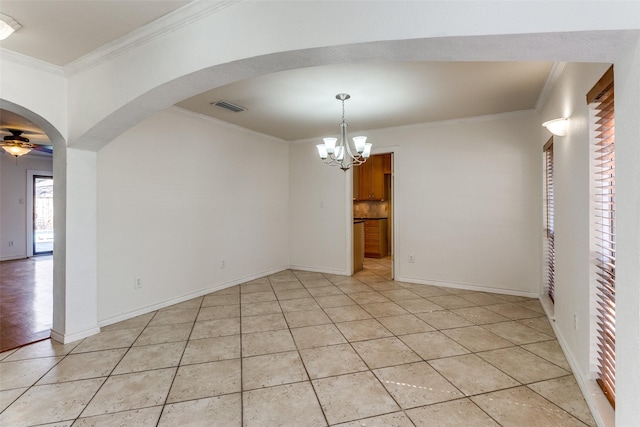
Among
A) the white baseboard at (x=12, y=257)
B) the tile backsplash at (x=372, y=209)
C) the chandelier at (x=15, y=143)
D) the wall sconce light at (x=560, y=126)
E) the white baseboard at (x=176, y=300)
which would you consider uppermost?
the chandelier at (x=15, y=143)

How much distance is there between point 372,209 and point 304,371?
572 centimetres

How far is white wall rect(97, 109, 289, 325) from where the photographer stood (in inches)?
129

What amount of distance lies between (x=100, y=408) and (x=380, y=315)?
2521mm

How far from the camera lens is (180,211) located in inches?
156

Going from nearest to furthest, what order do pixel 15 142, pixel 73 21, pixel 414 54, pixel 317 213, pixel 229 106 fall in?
pixel 414 54
pixel 73 21
pixel 229 106
pixel 15 142
pixel 317 213

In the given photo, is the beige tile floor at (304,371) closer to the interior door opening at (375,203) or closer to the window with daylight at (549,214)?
the window with daylight at (549,214)

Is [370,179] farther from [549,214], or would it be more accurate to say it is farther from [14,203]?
[14,203]

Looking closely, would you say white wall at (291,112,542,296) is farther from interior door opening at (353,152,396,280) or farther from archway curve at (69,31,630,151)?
archway curve at (69,31,630,151)

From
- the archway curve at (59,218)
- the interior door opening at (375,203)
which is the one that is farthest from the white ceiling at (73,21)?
the interior door opening at (375,203)

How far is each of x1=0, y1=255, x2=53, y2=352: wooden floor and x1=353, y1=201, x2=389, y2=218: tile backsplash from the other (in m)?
5.90

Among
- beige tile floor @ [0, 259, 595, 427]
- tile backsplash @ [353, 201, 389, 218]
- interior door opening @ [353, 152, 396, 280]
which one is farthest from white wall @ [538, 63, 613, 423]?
tile backsplash @ [353, 201, 389, 218]

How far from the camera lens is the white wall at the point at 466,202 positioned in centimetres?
410

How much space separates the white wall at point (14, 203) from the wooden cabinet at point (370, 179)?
7.61 metres

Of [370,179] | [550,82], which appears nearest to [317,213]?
[370,179]
